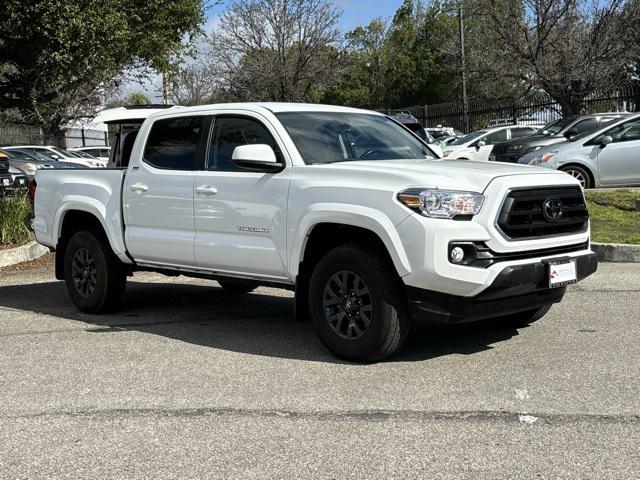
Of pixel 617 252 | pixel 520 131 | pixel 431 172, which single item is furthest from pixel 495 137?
pixel 431 172

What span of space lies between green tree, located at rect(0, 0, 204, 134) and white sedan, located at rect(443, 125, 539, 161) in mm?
9218

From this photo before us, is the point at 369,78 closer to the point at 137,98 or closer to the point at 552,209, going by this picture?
the point at 137,98

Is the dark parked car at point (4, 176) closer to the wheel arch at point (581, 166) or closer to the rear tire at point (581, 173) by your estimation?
the wheel arch at point (581, 166)

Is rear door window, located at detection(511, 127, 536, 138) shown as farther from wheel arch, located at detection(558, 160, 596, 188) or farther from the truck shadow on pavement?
the truck shadow on pavement

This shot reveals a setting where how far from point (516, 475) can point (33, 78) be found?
12.9 m

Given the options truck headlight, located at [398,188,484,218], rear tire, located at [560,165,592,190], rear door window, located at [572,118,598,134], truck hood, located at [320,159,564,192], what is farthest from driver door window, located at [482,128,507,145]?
truck headlight, located at [398,188,484,218]

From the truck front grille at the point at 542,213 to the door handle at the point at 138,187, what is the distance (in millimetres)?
3319

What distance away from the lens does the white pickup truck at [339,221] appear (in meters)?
5.23

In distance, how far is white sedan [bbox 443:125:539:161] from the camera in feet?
73.9

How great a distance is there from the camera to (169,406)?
4.91 m

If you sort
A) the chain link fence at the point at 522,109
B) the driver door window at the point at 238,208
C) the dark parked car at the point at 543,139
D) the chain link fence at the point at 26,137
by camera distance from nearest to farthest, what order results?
Answer: the driver door window at the point at 238,208
the dark parked car at the point at 543,139
the chain link fence at the point at 522,109
the chain link fence at the point at 26,137

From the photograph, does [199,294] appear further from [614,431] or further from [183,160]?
[614,431]

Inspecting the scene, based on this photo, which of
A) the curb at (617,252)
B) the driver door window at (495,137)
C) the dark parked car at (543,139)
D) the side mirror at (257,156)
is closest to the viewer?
the side mirror at (257,156)

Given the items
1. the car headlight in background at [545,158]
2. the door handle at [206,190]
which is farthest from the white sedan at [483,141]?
the door handle at [206,190]
